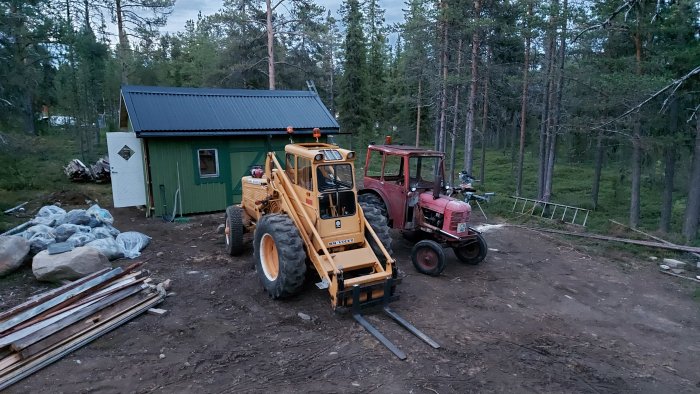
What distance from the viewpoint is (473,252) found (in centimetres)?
844

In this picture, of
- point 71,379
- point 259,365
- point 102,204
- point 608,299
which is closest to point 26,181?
point 102,204

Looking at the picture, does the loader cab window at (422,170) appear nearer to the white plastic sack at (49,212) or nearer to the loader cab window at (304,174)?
the loader cab window at (304,174)

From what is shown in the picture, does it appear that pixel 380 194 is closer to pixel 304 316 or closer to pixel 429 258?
pixel 429 258

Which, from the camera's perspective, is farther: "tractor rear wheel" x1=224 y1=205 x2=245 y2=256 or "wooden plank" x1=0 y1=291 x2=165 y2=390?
"tractor rear wheel" x1=224 y1=205 x2=245 y2=256

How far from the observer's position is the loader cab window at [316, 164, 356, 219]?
20.7 ft

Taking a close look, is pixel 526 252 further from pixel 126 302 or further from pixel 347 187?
pixel 126 302

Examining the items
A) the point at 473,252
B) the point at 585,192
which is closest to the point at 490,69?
the point at 473,252

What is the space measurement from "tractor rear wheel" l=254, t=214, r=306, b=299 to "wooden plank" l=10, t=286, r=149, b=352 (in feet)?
6.24

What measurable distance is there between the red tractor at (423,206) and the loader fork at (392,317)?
6.32ft

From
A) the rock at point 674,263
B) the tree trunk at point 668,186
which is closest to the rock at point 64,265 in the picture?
the rock at point 674,263

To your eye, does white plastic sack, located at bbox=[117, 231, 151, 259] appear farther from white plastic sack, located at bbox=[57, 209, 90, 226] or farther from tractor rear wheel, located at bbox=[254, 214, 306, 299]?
tractor rear wheel, located at bbox=[254, 214, 306, 299]

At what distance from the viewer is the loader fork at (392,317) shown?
5.07 metres

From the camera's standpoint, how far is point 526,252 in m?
9.55

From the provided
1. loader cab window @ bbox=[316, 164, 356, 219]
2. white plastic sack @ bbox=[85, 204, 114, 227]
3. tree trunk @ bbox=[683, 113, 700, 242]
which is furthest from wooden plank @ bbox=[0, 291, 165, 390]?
tree trunk @ bbox=[683, 113, 700, 242]
